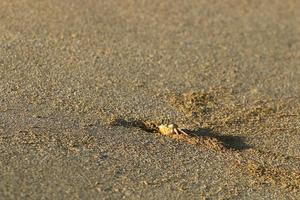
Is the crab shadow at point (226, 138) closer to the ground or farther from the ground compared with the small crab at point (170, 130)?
closer to the ground

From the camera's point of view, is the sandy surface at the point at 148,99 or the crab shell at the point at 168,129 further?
the crab shell at the point at 168,129

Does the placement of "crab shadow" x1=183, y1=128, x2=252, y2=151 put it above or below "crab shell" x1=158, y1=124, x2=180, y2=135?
below

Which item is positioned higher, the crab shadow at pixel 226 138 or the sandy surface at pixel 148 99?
the sandy surface at pixel 148 99

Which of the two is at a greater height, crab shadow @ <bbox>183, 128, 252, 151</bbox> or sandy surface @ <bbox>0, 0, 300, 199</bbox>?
sandy surface @ <bbox>0, 0, 300, 199</bbox>

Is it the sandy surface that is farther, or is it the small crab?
the small crab

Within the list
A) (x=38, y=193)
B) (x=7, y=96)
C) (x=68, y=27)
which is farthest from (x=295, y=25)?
(x=38, y=193)

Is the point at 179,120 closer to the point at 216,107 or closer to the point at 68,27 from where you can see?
the point at 216,107

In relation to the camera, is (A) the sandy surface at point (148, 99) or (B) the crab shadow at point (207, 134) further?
(B) the crab shadow at point (207, 134)

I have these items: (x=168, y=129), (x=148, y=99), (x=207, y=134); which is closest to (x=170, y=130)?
(x=168, y=129)
